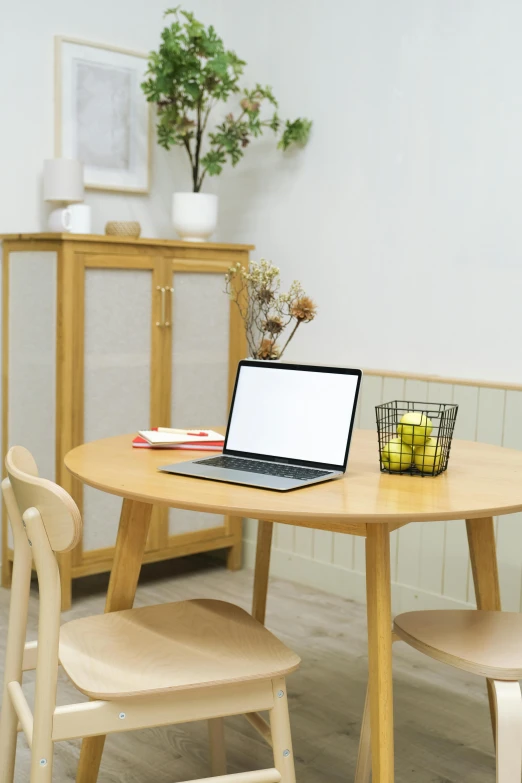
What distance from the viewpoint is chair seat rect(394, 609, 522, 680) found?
1632mm

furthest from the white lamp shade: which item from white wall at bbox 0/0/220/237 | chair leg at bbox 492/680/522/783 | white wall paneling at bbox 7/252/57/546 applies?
chair leg at bbox 492/680/522/783

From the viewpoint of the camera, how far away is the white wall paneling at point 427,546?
10.2ft

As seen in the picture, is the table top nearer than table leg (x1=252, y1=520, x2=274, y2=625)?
Yes

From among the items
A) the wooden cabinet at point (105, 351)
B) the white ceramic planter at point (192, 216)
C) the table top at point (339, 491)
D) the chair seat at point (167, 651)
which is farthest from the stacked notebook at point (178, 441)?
the white ceramic planter at point (192, 216)

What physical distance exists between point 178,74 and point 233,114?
533 mm

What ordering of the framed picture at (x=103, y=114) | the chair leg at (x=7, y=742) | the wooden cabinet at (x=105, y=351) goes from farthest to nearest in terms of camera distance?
the framed picture at (x=103, y=114)
the wooden cabinet at (x=105, y=351)
the chair leg at (x=7, y=742)

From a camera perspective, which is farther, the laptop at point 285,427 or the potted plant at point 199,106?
the potted plant at point 199,106

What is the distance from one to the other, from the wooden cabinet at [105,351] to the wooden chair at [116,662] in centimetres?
156

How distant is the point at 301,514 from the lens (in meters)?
1.54

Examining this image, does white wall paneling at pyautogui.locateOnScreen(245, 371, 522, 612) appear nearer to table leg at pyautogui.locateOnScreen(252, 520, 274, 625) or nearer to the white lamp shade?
table leg at pyautogui.locateOnScreen(252, 520, 274, 625)

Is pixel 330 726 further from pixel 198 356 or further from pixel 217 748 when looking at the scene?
pixel 198 356

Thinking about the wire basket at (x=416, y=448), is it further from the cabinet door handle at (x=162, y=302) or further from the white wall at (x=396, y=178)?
the cabinet door handle at (x=162, y=302)

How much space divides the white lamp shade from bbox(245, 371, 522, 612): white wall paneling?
1296 millimetres

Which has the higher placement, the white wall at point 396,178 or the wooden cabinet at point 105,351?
the white wall at point 396,178
